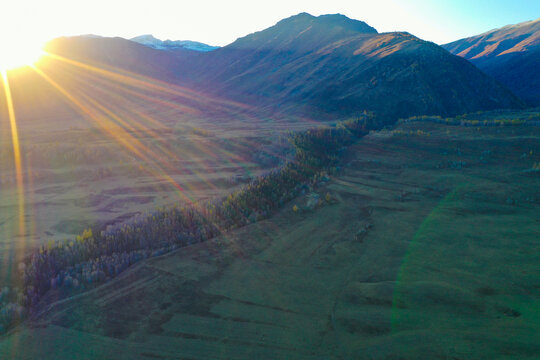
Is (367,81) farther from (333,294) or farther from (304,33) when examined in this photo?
(304,33)

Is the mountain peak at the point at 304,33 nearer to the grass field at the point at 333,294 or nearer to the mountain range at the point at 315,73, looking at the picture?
the mountain range at the point at 315,73

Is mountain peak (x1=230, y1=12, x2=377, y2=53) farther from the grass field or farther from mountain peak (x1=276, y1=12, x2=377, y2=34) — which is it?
the grass field

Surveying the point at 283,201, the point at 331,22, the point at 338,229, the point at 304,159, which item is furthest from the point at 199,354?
the point at 331,22

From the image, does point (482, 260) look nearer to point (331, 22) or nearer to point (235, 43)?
point (331, 22)

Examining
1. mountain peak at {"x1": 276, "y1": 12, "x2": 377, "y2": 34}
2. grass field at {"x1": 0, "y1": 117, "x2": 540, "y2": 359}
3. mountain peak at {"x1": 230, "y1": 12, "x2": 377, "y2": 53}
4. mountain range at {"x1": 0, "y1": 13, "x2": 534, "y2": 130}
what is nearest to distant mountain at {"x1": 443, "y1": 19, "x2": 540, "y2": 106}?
mountain range at {"x1": 0, "y1": 13, "x2": 534, "y2": 130}

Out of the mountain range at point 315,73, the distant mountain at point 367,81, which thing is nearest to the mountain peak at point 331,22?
the mountain range at point 315,73

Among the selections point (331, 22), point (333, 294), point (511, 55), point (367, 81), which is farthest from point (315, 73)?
point (511, 55)
